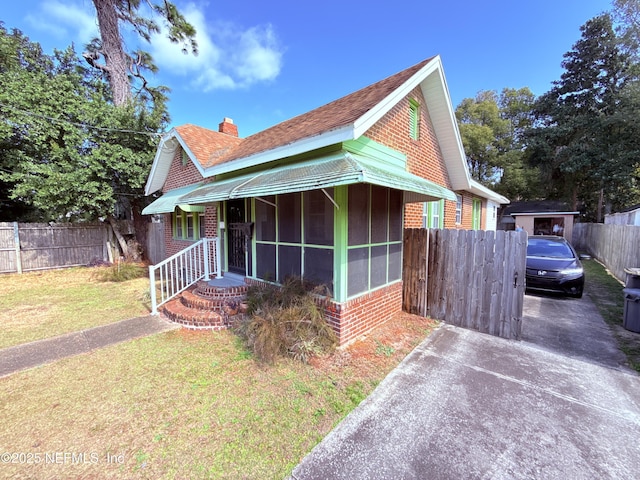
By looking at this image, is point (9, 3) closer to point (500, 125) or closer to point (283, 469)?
point (283, 469)

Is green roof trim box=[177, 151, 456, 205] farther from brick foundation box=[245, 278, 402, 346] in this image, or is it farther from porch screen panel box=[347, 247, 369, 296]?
brick foundation box=[245, 278, 402, 346]

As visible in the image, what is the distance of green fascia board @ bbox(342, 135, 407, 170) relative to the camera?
496 centimetres

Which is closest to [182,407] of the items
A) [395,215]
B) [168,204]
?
[395,215]

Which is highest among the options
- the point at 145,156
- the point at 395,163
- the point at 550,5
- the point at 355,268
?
the point at 550,5

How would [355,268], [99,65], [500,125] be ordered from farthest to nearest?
[500,125], [99,65], [355,268]

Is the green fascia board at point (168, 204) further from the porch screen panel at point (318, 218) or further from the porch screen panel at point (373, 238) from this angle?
the porch screen panel at point (373, 238)

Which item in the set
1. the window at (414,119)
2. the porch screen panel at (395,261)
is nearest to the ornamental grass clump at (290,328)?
the porch screen panel at (395,261)

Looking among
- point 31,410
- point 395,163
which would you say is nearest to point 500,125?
point 395,163

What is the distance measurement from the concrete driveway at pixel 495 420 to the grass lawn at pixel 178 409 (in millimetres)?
351

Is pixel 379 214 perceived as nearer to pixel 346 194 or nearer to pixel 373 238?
pixel 373 238

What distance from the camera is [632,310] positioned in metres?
5.30

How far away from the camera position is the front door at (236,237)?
716cm

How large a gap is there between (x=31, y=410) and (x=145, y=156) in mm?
11795

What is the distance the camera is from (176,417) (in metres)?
3.07
